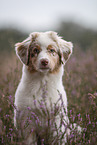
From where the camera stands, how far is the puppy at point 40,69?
255 cm

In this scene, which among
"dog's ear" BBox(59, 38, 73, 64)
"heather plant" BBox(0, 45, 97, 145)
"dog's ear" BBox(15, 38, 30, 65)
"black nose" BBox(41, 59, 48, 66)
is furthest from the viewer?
"dog's ear" BBox(59, 38, 73, 64)

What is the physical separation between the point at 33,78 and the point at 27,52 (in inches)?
16.7

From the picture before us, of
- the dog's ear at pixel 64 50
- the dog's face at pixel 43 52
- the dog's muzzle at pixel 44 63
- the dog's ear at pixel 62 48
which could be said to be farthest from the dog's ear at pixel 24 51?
the dog's ear at pixel 64 50

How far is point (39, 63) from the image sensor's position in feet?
8.25

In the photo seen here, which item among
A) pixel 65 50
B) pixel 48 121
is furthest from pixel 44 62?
pixel 48 121

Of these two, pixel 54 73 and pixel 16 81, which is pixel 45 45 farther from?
pixel 16 81

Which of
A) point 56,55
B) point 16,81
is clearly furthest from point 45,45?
point 16,81

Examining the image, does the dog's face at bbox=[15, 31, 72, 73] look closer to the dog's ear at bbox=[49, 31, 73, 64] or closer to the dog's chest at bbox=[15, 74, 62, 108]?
the dog's ear at bbox=[49, 31, 73, 64]

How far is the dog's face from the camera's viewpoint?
2.57m

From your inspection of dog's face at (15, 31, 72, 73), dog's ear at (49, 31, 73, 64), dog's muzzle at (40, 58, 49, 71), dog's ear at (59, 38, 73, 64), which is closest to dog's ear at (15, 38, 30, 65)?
dog's face at (15, 31, 72, 73)

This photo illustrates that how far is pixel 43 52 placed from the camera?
8.63 feet

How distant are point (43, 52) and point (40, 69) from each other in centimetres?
26

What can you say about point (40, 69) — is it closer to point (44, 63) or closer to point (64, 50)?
point (44, 63)

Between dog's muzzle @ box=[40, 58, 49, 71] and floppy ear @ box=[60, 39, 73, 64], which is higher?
floppy ear @ box=[60, 39, 73, 64]
